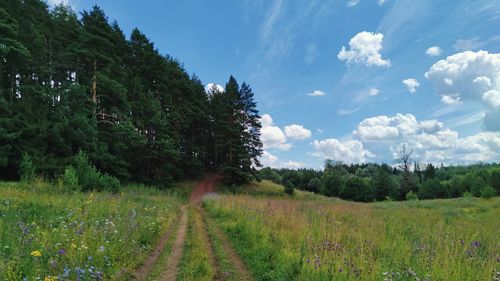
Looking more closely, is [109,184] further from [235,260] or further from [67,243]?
[235,260]

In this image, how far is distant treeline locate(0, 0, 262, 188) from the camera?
2031cm

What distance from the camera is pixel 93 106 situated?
25359 mm

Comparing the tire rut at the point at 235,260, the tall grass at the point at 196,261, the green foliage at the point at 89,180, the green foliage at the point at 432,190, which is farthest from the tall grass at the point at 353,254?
the green foliage at the point at 432,190

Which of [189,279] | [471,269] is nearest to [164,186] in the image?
[189,279]

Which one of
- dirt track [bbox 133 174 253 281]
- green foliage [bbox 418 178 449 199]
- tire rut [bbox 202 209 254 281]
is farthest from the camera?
green foliage [bbox 418 178 449 199]

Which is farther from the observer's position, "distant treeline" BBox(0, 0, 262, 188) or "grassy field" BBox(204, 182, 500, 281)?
"distant treeline" BBox(0, 0, 262, 188)

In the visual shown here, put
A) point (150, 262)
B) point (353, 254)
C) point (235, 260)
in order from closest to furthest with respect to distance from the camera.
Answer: point (353, 254) → point (150, 262) → point (235, 260)

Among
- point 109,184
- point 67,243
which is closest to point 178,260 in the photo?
point 67,243

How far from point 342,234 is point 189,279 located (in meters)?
4.68

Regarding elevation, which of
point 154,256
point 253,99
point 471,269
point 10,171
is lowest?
point 154,256

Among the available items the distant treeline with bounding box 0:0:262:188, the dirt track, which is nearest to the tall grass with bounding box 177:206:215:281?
the dirt track

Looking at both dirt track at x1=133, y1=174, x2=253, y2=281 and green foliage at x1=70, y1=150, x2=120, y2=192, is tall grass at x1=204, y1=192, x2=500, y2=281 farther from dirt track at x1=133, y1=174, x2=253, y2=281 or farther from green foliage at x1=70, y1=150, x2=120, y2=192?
green foliage at x1=70, y1=150, x2=120, y2=192

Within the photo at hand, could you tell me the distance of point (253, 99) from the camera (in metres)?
45.0

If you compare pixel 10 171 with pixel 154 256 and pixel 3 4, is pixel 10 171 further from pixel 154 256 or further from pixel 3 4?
pixel 154 256
